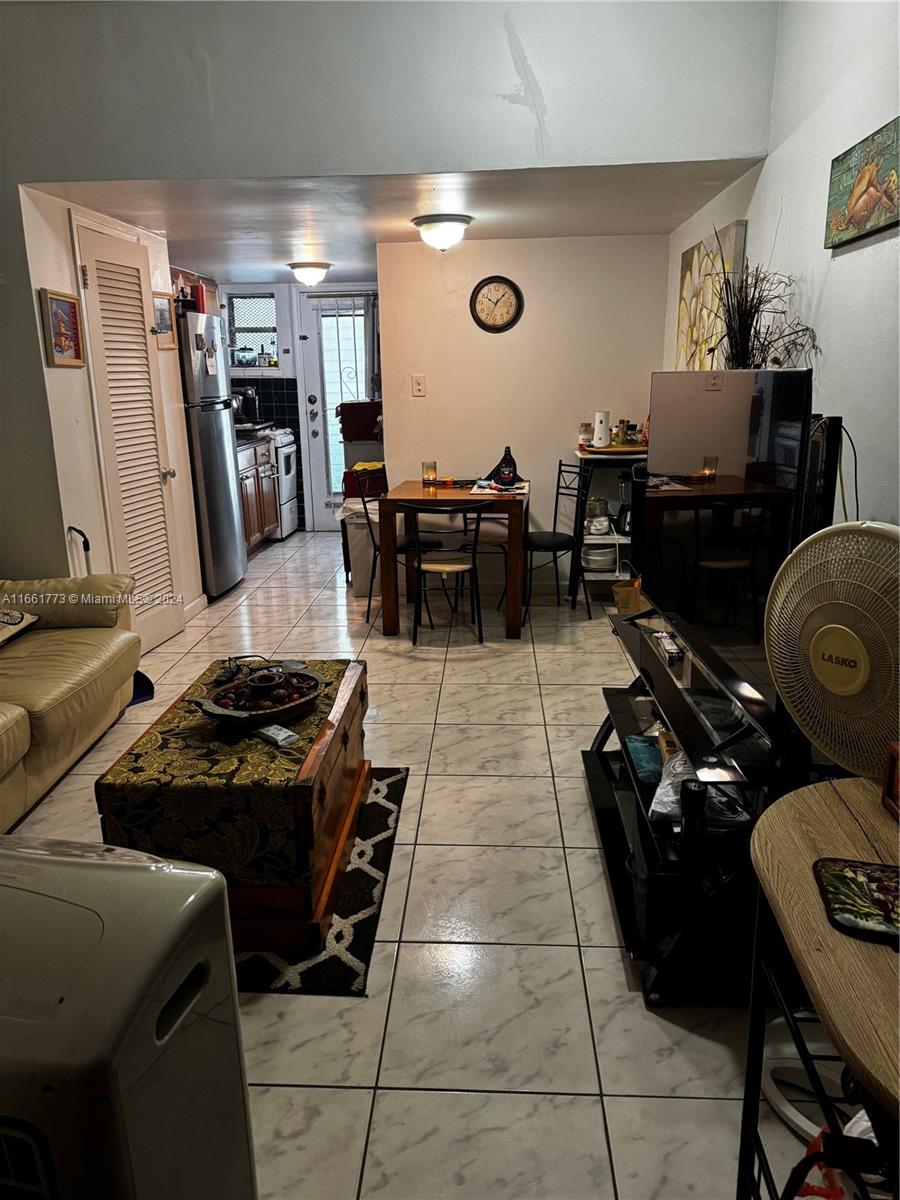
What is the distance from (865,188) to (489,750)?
220 cm

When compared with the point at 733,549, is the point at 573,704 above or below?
below

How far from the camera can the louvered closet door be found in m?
3.82

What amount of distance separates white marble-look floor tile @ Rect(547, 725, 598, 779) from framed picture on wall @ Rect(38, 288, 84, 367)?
106 inches

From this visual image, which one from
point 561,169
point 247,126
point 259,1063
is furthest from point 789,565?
point 247,126

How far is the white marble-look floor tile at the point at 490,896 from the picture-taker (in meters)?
2.11

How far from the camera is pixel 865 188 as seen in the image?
2023mm

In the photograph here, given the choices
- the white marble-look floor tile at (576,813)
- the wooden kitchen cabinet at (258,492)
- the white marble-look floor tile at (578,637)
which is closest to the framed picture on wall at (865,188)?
the white marble-look floor tile at (576,813)

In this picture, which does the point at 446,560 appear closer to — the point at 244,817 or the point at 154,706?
the point at 154,706

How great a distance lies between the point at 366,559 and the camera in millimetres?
5273

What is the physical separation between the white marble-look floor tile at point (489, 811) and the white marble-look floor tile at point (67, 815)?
1.09m

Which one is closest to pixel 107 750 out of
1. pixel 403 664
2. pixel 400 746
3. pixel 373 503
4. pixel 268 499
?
pixel 400 746

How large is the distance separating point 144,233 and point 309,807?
367 centimetres

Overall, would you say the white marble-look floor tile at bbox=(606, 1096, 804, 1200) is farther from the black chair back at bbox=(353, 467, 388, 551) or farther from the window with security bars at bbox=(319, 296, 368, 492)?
the window with security bars at bbox=(319, 296, 368, 492)

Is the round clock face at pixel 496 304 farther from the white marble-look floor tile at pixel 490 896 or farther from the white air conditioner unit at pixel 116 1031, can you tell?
the white air conditioner unit at pixel 116 1031
